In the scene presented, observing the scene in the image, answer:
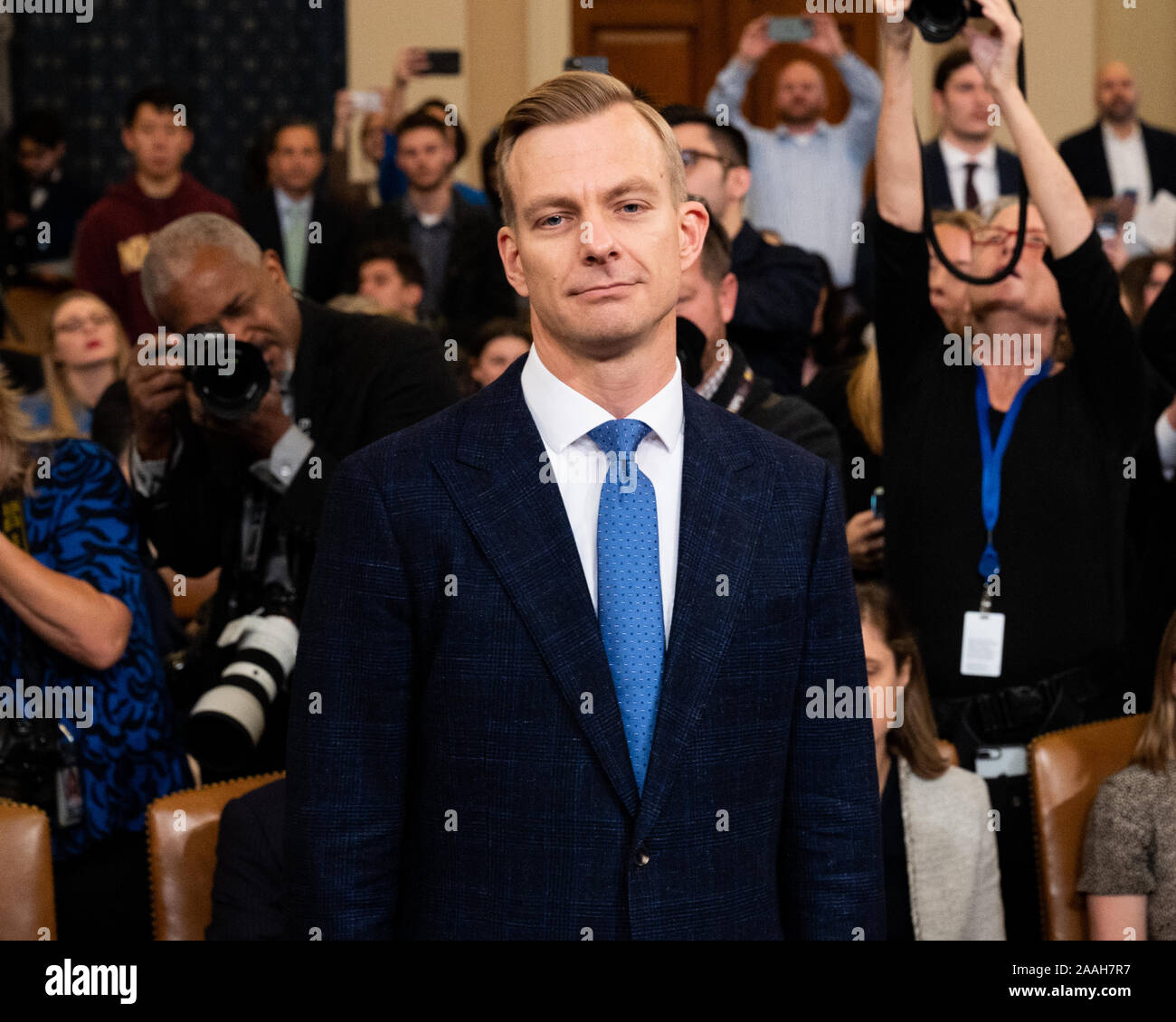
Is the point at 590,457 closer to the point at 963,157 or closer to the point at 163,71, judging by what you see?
the point at 963,157

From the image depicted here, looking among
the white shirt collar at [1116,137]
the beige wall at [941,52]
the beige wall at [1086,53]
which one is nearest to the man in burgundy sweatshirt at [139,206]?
the beige wall at [941,52]

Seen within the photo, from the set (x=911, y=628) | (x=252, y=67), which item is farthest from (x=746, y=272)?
(x=252, y=67)

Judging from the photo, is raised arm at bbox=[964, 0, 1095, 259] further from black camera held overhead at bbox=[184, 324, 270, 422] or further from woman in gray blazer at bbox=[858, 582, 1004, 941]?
black camera held overhead at bbox=[184, 324, 270, 422]

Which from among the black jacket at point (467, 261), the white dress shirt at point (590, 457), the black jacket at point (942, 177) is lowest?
the white dress shirt at point (590, 457)

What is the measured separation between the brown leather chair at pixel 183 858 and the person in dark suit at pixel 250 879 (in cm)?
5

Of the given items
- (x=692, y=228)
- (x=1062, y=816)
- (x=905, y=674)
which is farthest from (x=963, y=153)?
(x=692, y=228)

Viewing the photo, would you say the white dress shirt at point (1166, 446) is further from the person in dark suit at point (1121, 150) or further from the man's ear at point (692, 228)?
the person in dark suit at point (1121, 150)

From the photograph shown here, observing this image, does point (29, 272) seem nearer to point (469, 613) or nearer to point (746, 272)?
point (746, 272)

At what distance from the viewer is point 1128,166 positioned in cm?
585

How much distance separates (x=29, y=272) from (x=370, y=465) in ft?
18.5

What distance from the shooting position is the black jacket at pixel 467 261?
5.08 m

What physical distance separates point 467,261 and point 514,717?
12.8ft

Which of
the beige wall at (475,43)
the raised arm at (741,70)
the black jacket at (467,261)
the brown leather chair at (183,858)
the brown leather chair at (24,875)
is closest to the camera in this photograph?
the brown leather chair at (24,875)

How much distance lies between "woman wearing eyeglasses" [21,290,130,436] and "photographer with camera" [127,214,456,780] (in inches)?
83.2
